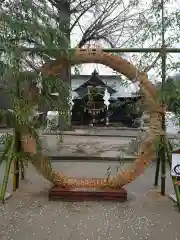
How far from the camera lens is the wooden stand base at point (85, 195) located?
5773mm

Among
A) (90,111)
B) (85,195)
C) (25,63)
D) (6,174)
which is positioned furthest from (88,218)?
(90,111)

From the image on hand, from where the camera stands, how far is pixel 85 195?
5.77m

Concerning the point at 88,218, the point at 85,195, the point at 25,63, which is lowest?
the point at 88,218

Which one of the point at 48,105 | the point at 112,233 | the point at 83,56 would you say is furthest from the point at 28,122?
the point at 112,233

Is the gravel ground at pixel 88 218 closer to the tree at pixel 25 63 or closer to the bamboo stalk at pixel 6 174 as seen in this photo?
the bamboo stalk at pixel 6 174

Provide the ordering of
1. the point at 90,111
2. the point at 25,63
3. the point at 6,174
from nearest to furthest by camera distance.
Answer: the point at 25,63 < the point at 6,174 < the point at 90,111

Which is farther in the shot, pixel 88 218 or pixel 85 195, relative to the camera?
pixel 85 195

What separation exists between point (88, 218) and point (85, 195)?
0.74 meters

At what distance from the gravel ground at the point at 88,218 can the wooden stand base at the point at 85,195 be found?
123 mm

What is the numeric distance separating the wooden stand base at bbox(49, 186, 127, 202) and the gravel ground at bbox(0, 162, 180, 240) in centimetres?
12

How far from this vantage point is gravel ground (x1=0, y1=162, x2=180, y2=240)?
4469mm

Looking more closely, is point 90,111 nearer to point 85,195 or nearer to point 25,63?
point 85,195

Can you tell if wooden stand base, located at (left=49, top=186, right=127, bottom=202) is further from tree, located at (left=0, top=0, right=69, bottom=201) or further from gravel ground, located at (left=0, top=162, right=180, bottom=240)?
tree, located at (left=0, top=0, right=69, bottom=201)

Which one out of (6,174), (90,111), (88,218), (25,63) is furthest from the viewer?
(90,111)
